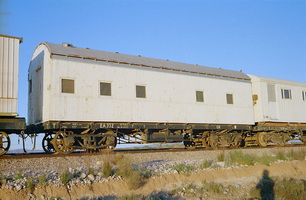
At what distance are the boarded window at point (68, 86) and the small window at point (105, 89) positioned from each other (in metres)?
1.31

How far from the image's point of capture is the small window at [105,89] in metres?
13.6

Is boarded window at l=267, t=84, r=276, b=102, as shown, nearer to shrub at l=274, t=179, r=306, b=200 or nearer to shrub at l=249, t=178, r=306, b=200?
shrub at l=274, t=179, r=306, b=200

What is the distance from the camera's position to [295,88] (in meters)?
20.2

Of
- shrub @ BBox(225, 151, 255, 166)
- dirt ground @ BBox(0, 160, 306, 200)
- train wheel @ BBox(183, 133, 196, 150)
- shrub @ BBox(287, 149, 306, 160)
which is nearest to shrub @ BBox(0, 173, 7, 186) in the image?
dirt ground @ BBox(0, 160, 306, 200)

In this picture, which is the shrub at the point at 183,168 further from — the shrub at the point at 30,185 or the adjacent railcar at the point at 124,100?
the shrub at the point at 30,185

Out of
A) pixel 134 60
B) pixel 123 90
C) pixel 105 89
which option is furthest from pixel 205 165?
pixel 134 60

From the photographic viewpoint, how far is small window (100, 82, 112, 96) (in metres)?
13.6

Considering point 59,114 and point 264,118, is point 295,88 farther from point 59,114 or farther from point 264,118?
point 59,114

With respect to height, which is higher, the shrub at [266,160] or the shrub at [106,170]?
the shrub at [106,170]

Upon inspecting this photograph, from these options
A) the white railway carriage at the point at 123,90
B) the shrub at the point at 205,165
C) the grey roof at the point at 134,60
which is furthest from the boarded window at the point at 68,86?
the shrub at the point at 205,165

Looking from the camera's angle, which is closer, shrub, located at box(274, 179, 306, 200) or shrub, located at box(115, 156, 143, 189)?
shrub, located at box(115, 156, 143, 189)

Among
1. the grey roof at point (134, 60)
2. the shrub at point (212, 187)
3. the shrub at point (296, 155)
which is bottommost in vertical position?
the shrub at point (212, 187)

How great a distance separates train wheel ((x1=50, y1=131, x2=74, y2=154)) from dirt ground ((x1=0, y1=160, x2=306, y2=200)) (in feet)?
14.7

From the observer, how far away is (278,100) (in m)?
19.2
